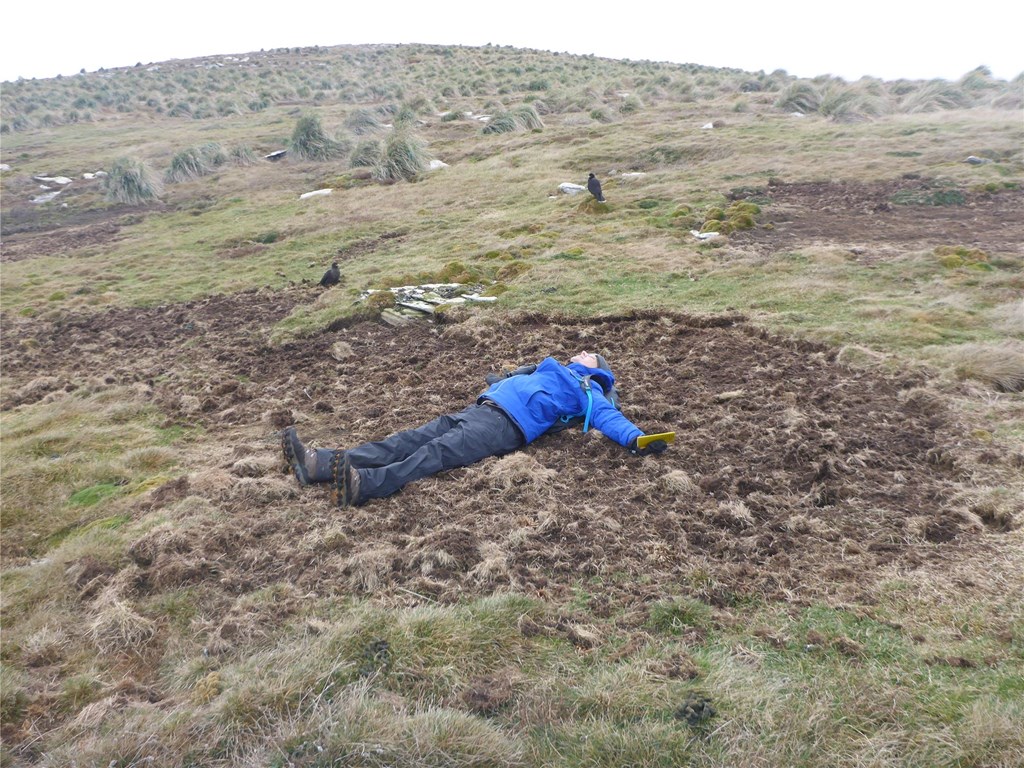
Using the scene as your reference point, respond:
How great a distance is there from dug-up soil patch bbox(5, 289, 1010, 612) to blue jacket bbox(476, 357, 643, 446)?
25 centimetres

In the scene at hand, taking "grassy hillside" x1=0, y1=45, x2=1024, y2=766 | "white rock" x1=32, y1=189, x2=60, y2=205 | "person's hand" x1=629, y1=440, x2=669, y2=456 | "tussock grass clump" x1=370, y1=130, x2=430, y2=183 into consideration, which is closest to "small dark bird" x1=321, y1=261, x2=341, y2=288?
"grassy hillside" x1=0, y1=45, x2=1024, y2=766

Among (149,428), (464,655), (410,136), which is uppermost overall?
(410,136)

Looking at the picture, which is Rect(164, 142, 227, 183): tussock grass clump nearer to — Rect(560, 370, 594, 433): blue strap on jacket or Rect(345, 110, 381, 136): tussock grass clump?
Rect(345, 110, 381, 136): tussock grass clump

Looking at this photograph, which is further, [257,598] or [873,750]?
[257,598]

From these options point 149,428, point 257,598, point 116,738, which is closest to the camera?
point 116,738

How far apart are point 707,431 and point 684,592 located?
2.49 m

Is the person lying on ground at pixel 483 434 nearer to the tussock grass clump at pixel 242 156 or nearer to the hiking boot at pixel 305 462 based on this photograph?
the hiking boot at pixel 305 462

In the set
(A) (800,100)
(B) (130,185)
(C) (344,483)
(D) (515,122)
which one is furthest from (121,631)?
(A) (800,100)

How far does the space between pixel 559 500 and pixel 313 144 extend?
26457 mm

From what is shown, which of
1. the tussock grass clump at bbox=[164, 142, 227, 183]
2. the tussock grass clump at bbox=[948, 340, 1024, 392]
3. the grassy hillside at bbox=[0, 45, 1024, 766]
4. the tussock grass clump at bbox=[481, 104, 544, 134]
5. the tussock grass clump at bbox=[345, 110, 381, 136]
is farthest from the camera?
the tussock grass clump at bbox=[345, 110, 381, 136]

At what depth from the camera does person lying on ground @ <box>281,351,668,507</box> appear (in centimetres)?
566

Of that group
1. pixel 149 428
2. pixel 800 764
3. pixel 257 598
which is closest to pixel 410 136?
pixel 149 428

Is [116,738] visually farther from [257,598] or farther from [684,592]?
[684,592]

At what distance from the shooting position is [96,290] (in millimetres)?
14766
